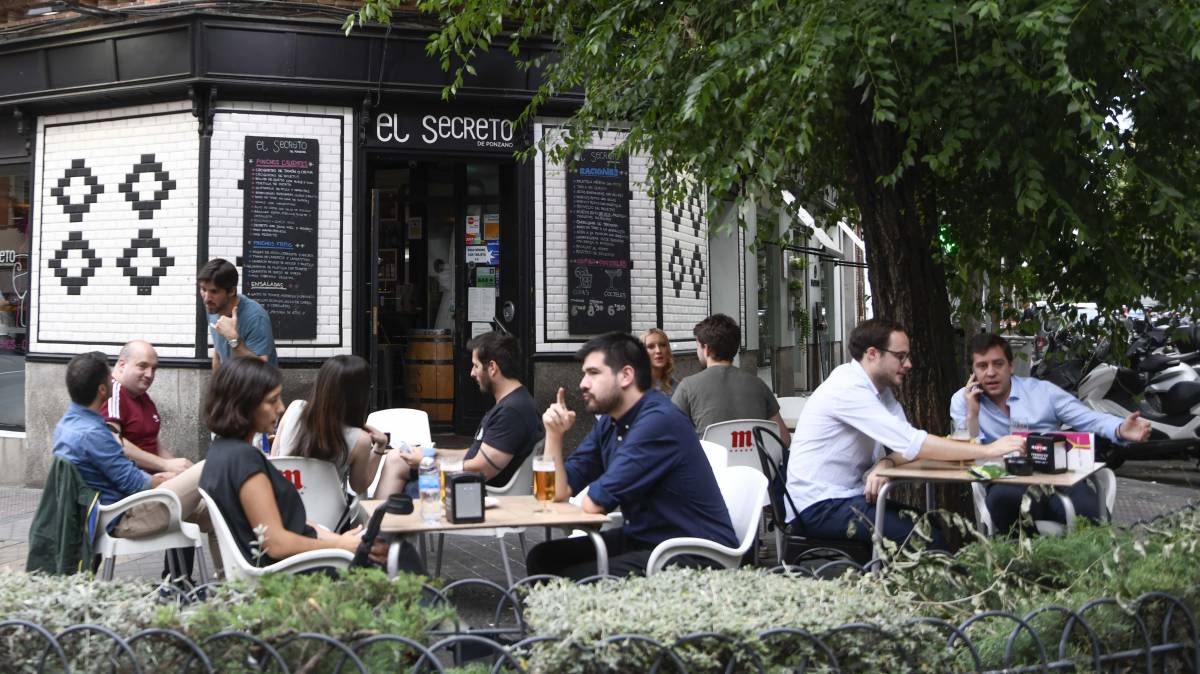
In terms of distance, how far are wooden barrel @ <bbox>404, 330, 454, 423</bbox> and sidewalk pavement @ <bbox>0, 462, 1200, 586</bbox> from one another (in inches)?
126

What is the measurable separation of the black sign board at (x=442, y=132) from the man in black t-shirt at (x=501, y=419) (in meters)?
4.71

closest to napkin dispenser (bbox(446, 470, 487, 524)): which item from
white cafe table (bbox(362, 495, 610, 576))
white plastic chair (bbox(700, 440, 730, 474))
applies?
white cafe table (bbox(362, 495, 610, 576))

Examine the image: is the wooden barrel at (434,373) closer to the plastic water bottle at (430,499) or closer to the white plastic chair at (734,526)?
the white plastic chair at (734,526)

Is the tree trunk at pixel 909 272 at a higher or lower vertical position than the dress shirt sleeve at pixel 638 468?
higher

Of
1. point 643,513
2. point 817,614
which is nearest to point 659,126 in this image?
point 643,513

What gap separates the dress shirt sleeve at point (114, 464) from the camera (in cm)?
559

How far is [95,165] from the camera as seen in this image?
11039 millimetres

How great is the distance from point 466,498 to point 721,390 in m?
3.13

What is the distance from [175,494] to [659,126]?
3.19 metres

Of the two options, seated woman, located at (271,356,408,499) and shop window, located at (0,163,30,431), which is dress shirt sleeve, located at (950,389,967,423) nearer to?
seated woman, located at (271,356,408,499)

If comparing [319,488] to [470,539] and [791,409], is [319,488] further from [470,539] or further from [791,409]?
[791,409]

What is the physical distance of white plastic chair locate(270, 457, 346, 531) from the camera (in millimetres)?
5566

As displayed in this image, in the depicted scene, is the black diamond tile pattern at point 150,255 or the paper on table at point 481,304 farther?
the paper on table at point 481,304

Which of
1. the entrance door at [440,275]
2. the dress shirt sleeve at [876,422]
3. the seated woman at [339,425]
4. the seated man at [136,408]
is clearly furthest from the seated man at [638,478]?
the entrance door at [440,275]
